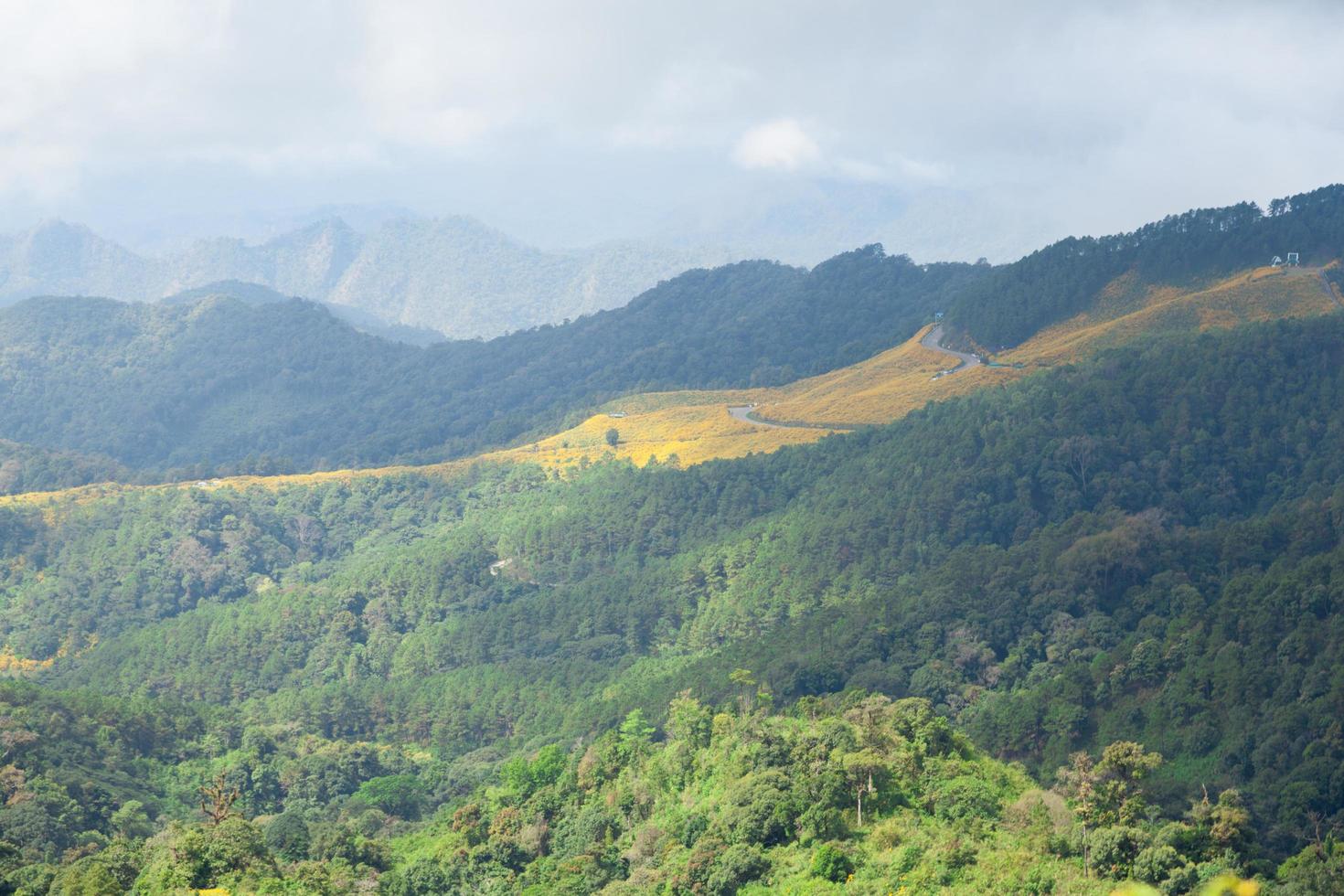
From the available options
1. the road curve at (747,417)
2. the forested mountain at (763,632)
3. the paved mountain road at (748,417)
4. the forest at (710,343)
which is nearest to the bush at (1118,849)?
the forested mountain at (763,632)

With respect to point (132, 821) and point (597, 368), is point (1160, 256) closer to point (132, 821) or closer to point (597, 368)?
point (597, 368)

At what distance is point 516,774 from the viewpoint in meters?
51.0

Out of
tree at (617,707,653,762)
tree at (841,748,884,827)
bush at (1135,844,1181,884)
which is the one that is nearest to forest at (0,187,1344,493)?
Answer: tree at (617,707,653,762)

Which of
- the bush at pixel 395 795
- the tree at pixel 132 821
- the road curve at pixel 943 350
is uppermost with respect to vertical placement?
the road curve at pixel 943 350

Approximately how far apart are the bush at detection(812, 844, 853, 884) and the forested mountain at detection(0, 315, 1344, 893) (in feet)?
0.31

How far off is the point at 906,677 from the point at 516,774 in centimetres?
1951

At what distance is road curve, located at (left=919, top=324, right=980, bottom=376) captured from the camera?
118000mm

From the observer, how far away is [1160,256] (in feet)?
404

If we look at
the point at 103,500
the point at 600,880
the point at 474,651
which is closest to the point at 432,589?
the point at 474,651

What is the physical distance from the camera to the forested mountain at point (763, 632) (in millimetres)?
41656

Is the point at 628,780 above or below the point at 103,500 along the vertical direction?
below

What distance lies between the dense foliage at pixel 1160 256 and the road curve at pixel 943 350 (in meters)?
2.52

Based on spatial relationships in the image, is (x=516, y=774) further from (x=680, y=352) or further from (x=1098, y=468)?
(x=680, y=352)

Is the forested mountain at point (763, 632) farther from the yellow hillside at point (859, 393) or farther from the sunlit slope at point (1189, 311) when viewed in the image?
the sunlit slope at point (1189, 311)
